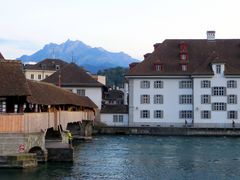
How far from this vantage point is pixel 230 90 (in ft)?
237

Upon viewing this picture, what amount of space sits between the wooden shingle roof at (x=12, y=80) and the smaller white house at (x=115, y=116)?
44.4 metres

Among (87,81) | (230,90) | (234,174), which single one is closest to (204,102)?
(230,90)

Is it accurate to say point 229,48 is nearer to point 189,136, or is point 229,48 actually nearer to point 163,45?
point 163,45

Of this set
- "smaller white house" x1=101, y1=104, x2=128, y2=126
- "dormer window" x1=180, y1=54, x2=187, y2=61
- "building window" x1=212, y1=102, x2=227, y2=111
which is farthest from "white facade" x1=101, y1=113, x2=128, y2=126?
"building window" x1=212, y1=102, x2=227, y2=111

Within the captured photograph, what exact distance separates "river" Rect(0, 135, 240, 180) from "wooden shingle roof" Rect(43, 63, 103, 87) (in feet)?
93.4

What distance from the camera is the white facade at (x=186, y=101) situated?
72.1m

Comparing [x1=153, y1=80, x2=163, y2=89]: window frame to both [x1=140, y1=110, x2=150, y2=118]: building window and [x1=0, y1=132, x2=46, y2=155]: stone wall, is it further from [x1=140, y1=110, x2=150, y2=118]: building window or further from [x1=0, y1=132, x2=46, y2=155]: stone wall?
[x1=0, y1=132, x2=46, y2=155]: stone wall

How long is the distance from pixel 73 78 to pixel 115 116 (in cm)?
924

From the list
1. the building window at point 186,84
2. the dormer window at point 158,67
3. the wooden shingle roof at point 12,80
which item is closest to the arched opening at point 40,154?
the wooden shingle roof at point 12,80

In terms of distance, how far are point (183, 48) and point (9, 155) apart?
50867 mm

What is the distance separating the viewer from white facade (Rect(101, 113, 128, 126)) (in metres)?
76.3

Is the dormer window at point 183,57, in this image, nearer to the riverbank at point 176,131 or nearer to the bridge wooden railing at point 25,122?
the riverbank at point 176,131

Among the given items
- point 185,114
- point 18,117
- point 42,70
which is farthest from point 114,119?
point 42,70

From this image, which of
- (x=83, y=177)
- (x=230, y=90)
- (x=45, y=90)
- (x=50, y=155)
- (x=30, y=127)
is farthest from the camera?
(x=230, y=90)
